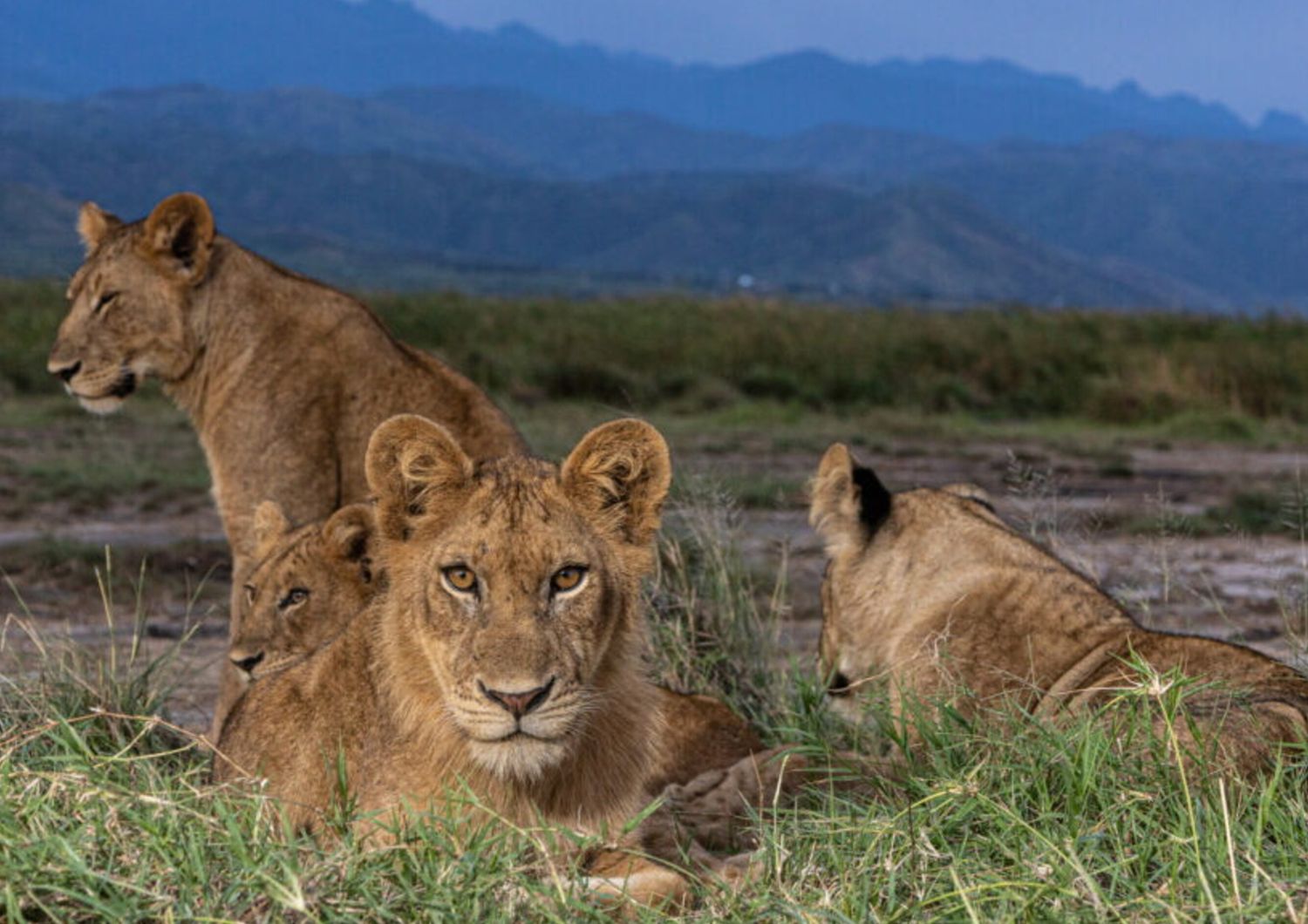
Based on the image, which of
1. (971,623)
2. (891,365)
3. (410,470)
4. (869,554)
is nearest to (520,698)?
(410,470)

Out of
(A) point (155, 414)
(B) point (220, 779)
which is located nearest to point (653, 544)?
(B) point (220, 779)

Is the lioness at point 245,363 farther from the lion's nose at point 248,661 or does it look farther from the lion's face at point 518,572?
the lion's face at point 518,572

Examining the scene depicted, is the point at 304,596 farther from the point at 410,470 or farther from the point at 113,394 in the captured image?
the point at 113,394

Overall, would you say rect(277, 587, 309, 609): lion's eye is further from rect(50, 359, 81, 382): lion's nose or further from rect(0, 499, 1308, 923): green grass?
rect(50, 359, 81, 382): lion's nose

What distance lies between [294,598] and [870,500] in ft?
5.45

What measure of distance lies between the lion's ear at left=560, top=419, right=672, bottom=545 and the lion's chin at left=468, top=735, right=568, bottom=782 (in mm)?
517

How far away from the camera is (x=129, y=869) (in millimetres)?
3244

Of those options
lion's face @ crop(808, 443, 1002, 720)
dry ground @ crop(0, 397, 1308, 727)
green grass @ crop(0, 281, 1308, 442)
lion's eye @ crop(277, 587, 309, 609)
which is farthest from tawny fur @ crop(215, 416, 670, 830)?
green grass @ crop(0, 281, 1308, 442)

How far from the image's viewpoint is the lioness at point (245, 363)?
5.75 m

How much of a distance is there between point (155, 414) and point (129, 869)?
590 inches

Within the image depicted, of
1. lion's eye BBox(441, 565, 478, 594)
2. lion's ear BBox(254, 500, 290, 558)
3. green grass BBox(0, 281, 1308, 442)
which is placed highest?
lion's eye BBox(441, 565, 478, 594)

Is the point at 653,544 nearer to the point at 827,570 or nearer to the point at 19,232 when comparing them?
the point at 827,570

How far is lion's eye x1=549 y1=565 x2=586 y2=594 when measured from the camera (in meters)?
3.63

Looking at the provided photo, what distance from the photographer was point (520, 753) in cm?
352
